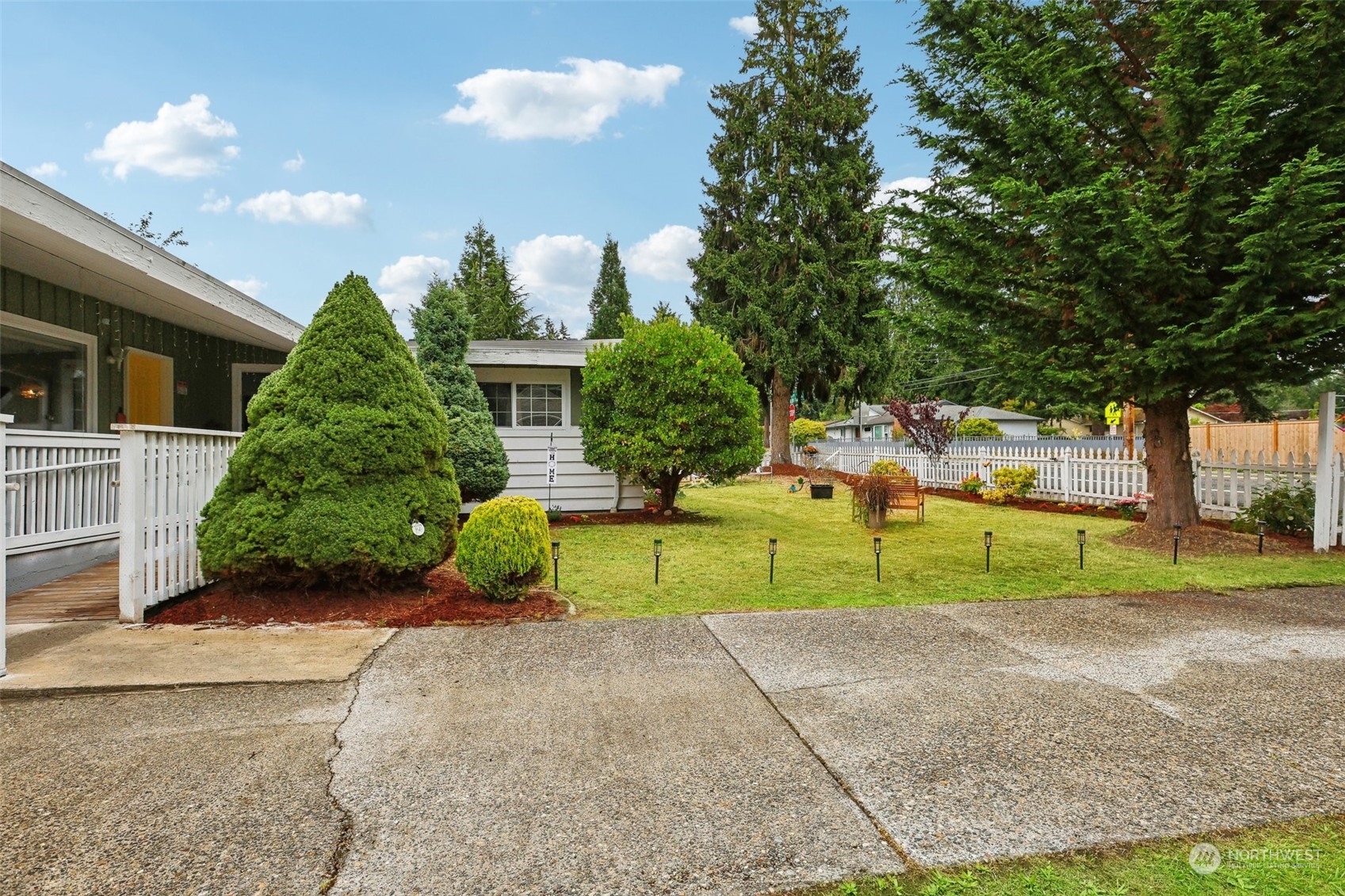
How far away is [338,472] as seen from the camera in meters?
4.86

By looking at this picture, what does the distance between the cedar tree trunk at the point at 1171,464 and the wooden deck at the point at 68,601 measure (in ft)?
36.8

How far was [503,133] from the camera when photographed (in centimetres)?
1265

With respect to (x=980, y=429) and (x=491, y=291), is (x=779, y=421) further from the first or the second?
(x=491, y=291)

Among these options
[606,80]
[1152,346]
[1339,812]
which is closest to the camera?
[1339,812]

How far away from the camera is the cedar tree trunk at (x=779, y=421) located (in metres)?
23.7

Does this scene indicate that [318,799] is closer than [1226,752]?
Yes

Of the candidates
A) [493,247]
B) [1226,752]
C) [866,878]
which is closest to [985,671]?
[1226,752]

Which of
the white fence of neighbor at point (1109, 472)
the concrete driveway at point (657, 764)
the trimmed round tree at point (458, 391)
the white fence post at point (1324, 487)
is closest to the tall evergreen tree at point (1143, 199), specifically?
the white fence post at point (1324, 487)

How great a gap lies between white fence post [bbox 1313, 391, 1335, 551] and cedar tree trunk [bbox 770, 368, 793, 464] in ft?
54.1

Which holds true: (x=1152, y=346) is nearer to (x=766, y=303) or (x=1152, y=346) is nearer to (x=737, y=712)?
(x=737, y=712)

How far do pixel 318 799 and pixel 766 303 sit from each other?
72.1 feet

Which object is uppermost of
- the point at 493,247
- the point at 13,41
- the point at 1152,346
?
the point at 493,247

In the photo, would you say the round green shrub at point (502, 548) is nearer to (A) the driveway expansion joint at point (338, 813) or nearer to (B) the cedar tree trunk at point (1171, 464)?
(A) the driveway expansion joint at point (338, 813)

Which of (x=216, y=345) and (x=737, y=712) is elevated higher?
(x=216, y=345)
